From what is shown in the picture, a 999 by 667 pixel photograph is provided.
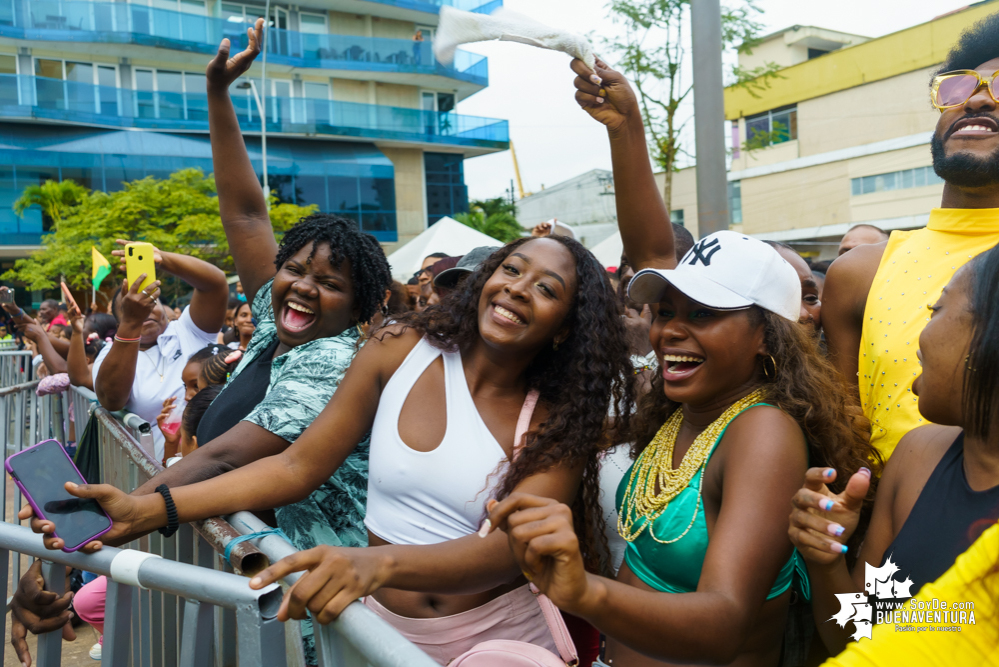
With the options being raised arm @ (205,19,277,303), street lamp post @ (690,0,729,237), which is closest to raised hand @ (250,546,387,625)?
raised arm @ (205,19,277,303)

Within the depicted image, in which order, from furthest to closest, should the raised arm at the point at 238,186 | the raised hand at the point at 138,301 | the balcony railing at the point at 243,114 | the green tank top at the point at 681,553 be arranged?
1. the balcony railing at the point at 243,114
2. the raised hand at the point at 138,301
3. the raised arm at the point at 238,186
4. the green tank top at the point at 681,553

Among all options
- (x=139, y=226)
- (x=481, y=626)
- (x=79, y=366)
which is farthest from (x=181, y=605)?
(x=139, y=226)

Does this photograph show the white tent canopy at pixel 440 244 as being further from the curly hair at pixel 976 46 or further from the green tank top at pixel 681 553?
the green tank top at pixel 681 553

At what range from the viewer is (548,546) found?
54.8 inches

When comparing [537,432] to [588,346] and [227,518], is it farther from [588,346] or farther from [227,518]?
[227,518]

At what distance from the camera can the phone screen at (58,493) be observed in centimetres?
188

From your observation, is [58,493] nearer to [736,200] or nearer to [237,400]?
[237,400]

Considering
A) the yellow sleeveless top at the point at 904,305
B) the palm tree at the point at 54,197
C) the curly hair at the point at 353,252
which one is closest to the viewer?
the yellow sleeveless top at the point at 904,305

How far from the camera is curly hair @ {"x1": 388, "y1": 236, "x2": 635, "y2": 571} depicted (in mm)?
2217

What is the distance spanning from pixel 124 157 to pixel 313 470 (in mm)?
31200

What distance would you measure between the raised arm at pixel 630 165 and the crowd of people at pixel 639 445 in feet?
0.04

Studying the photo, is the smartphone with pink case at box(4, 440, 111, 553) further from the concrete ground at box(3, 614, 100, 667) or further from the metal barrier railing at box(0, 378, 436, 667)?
the concrete ground at box(3, 614, 100, 667)

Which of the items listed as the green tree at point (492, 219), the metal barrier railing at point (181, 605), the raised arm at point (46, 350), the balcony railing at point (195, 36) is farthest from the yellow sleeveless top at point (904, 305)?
the green tree at point (492, 219)

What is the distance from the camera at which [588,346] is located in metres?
2.37
